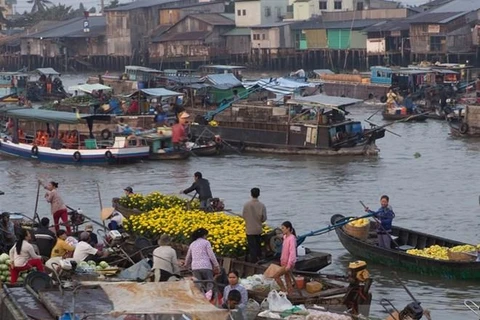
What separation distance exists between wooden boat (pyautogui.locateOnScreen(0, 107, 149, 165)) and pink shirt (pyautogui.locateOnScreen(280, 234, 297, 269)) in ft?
55.8

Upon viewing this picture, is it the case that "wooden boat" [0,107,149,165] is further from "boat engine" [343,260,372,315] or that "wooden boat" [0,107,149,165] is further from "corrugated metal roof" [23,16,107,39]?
"corrugated metal roof" [23,16,107,39]

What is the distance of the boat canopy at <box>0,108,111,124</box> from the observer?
30469 millimetres

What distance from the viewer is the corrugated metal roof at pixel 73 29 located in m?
78.7

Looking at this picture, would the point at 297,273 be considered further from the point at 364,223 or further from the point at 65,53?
the point at 65,53

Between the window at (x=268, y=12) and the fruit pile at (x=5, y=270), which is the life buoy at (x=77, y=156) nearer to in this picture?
the fruit pile at (x=5, y=270)

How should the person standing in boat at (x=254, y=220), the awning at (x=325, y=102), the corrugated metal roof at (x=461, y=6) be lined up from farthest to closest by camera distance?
the corrugated metal roof at (x=461, y=6) → the awning at (x=325, y=102) → the person standing in boat at (x=254, y=220)

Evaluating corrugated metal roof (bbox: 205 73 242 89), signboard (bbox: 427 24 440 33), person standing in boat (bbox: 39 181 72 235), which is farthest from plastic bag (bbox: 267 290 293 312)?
signboard (bbox: 427 24 440 33)

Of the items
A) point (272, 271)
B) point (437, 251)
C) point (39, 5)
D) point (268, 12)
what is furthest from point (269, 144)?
point (39, 5)

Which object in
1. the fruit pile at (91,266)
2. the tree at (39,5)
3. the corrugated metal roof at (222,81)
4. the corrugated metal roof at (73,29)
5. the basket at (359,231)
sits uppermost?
the tree at (39,5)

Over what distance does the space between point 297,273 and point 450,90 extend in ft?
98.6

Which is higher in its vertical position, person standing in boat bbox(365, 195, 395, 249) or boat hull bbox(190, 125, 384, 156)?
person standing in boat bbox(365, 195, 395, 249)

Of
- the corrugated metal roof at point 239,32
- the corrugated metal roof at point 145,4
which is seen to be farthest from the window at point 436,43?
the corrugated metal roof at point 145,4

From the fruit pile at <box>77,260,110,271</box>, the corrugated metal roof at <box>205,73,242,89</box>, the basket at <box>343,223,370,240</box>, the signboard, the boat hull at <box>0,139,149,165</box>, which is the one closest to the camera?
the fruit pile at <box>77,260,110,271</box>

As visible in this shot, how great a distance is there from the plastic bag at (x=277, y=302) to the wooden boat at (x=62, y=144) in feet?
59.5
